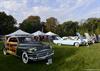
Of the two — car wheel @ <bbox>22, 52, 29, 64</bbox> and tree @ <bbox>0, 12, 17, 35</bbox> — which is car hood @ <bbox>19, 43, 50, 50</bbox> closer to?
car wheel @ <bbox>22, 52, 29, 64</bbox>

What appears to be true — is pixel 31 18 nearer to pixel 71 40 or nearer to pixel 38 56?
pixel 71 40

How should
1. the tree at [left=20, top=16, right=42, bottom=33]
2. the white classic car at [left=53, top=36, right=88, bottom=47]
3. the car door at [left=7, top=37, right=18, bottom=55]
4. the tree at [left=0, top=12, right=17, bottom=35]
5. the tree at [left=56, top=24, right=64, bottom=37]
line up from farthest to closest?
the tree at [left=20, top=16, right=42, bottom=33] → the tree at [left=56, top=24, right=64, bottom=37] → the tree at [left=0, top=12, right=17, bottom=35] → the white classic car at [left=53, top=36, right=88, bottom=47] → the car door at [left=7, top=37, right=18, bottom=55]

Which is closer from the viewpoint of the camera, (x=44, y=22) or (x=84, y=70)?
(x=84, y=70)

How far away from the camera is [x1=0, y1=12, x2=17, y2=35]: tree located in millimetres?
93562

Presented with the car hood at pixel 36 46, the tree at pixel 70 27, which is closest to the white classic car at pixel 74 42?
the car hood at pixel 36 46

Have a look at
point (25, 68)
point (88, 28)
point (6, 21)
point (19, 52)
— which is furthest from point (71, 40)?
point (6, 21)

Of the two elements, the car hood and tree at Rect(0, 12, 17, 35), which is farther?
tree at Rect(0, 12, 17, 35)

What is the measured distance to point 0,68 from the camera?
14.5 metres

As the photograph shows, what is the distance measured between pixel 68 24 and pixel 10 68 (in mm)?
94701

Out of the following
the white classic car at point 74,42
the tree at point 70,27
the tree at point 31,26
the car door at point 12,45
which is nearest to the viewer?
the car door at point 12,45

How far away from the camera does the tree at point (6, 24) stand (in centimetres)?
9356

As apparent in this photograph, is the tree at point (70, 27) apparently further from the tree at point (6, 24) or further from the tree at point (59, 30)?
the tree at point (6, 24)

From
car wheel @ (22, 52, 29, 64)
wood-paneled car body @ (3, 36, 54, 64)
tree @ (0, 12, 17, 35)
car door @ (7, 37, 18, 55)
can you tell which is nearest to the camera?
wood-paneled car body @ (3, 36, 54, 64)

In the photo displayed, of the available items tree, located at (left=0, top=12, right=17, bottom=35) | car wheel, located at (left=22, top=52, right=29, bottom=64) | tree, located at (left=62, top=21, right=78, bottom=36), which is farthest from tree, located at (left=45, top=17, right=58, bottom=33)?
car wheel, located at (left=22, top=52, right=29, bottom=64)
